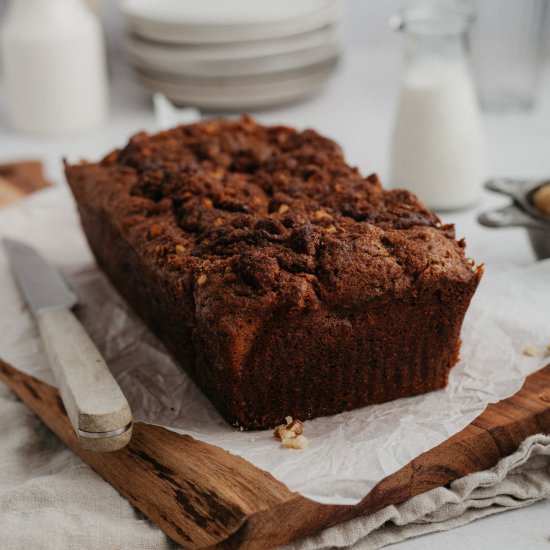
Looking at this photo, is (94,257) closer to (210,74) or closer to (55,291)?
(55,291)

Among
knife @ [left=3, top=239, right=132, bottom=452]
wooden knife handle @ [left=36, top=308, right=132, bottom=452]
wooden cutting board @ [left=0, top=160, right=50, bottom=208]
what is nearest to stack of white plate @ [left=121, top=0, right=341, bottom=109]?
wooden cutting board @ [left=0, top=160, right=50, bottom=208]

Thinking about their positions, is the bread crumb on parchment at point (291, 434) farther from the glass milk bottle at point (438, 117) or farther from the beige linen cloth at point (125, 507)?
the glass milk bottle at point (438, 117)

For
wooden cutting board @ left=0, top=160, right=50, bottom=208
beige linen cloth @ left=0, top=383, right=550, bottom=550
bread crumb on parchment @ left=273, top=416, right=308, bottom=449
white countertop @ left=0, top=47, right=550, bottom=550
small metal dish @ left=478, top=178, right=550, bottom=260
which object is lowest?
white countertop @ left=0, top=47, right=550, bottom=550

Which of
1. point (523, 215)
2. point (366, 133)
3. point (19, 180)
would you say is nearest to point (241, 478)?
point (523, 215)

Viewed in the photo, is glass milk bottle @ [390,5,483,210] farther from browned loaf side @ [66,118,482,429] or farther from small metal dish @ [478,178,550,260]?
browned loaf side @ [66,118,482,429]

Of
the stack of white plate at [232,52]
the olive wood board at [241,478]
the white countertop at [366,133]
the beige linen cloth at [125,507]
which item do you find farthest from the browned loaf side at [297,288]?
the stack of white plate at [232,52]

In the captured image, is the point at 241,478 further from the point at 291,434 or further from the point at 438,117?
the point at 438,117
